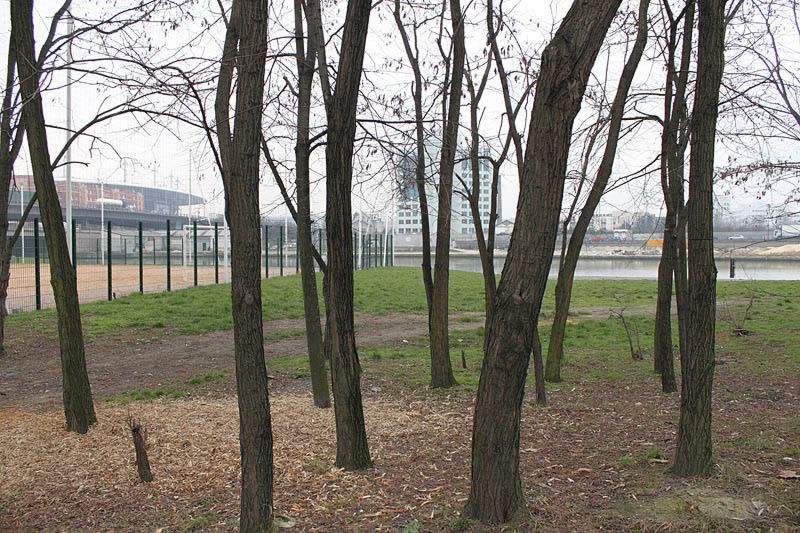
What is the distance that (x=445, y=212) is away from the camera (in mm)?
7090

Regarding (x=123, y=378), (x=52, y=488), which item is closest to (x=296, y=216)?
(x=52, y=488)

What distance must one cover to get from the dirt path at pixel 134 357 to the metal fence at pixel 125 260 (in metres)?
2.56

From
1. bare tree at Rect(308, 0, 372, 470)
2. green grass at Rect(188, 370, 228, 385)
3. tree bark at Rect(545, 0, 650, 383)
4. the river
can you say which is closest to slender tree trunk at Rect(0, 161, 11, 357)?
green grass at Rect(188, 370, 228, 385)

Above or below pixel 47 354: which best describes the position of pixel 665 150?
above

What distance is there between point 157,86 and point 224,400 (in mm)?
4535

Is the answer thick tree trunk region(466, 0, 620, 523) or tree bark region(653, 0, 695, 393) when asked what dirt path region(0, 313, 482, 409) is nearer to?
thick tree trunk region(466, 0, 620, 523)

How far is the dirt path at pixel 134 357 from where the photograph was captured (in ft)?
27.6

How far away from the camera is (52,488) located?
4871mm

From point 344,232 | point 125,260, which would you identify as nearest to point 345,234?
point 344,232

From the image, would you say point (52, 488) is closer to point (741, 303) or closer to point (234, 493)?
point (234, 493)

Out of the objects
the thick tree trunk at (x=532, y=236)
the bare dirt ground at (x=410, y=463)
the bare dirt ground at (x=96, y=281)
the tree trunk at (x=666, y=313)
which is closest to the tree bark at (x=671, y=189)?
the tree trunk at (x=666, y=313)

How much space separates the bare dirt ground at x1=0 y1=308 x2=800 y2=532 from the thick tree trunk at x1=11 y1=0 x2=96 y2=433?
0.35 m

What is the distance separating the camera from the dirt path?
27.6 feet

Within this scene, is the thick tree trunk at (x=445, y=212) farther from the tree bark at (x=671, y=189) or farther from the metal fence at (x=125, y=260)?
the metal fence at (x=125, y=260)
